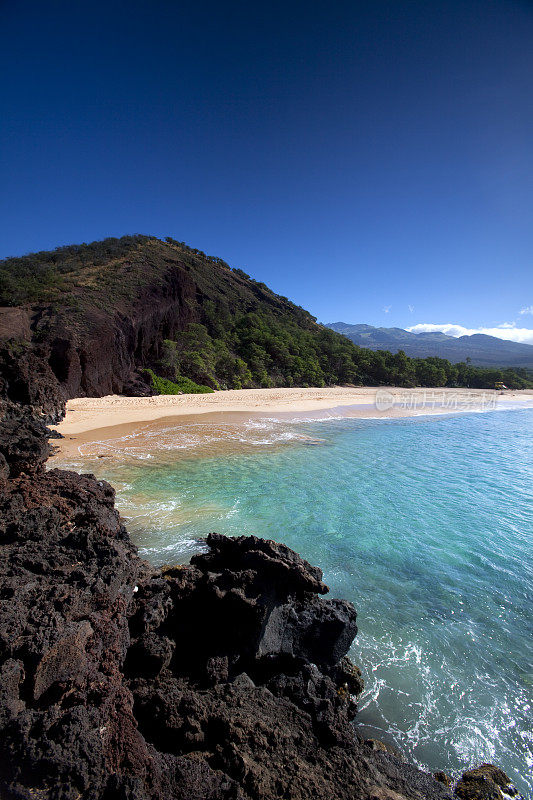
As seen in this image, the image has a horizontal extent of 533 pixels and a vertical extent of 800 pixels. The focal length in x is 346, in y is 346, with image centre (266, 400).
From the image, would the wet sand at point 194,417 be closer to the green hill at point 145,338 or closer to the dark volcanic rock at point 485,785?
the green hill at point 145,338

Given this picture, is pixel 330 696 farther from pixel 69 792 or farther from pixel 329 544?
pixel 329 544

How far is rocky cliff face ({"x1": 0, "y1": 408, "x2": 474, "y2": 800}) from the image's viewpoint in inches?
88.5

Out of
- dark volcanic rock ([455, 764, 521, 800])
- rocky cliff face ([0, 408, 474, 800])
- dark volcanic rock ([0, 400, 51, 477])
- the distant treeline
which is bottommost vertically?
A: dark volcanic rock ([455, 764, 521, 800])

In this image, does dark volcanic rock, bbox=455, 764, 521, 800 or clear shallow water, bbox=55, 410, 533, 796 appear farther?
clear shallow water, bbox=55, 410, 533, 796

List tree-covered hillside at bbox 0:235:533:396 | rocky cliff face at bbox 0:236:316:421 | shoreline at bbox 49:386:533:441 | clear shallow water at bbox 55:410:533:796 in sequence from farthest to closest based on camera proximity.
Answer: 1. tree-covered hillside at bbox 0:235:533:396
2. shoreline at bbox 49:386:533:441
3. rocky cliff face at bbox 0:236:316:421
4. clear shallow water at bbox 55:410:533:796

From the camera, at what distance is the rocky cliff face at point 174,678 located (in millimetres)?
2248

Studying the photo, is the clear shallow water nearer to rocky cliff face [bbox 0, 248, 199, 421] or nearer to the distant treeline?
rocky cliff face [bbox 0, 248, 199, 421]

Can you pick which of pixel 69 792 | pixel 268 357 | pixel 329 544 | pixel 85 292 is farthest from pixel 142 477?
pixel 268 357

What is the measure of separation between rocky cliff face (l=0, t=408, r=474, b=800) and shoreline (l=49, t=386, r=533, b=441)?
40.6 ft

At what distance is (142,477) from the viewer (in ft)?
34.5

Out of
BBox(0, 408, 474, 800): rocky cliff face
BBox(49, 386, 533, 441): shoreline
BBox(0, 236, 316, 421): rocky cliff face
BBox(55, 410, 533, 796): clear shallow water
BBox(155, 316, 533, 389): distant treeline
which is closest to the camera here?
BBox(0, 408, 474, 800): rocky cliff face

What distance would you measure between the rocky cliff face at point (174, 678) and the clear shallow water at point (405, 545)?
98cm

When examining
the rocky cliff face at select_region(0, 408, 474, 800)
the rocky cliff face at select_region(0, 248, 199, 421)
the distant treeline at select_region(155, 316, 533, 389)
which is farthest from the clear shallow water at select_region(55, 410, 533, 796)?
the distant treeline at select_region(155, 316, 533, 389)

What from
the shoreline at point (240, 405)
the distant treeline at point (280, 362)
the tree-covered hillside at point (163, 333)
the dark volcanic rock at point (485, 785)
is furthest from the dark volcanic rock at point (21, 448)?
the distant treeline at point (280, 362)
